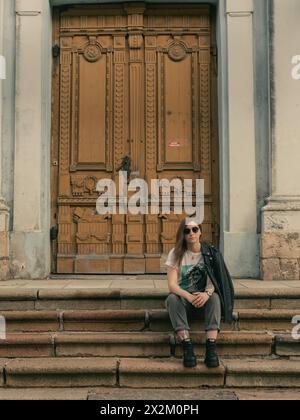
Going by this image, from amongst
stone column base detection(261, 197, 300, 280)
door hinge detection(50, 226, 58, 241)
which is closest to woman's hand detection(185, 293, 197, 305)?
stone column base detection(261, 197, 300, 280)

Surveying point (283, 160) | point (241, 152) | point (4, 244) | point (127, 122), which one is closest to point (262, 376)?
point (283, 160)

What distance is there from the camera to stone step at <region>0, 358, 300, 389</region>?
4.13 m

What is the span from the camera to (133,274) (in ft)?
21.3

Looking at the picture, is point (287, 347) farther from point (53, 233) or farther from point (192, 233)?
point (53, 233)

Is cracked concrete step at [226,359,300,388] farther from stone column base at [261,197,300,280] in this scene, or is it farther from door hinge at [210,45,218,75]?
door hinge at [210,45,218,75]

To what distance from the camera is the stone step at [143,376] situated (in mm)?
4129

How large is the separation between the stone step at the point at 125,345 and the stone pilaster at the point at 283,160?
156 cm

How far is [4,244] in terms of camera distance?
239 inches

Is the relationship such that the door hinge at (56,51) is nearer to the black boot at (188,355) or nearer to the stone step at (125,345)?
the stone step at (125,345)

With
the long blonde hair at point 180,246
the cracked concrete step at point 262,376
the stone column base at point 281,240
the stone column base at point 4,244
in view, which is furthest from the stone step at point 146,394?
the stone column base at point 4,244

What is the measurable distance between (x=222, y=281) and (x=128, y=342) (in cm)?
100
